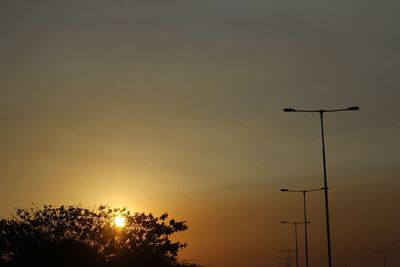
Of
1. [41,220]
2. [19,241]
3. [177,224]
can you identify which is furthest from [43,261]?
[177,224]

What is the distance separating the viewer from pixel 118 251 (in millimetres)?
75562

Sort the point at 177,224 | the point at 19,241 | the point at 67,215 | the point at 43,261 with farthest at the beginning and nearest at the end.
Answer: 1. the point at 177,224
2. the point at 67,215
3. the point at 19,241
4. the point at 43,261

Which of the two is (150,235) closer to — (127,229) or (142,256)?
(127,229)

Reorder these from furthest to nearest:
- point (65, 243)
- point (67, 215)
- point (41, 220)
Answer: point (67, 215)
point (41, 220)
point (65, 243)

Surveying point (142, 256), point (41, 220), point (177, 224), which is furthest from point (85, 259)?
point (177, 224)

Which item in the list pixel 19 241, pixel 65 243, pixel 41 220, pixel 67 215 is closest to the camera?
pixel 65 243

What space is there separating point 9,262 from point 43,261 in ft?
13.2

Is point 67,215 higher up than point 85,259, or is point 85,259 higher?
point 67,215

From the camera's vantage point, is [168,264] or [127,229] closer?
[168,264]

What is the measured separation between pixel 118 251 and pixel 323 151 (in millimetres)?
25619

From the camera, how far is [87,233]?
8206cm

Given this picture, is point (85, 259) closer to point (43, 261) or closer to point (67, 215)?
point (43, 261)

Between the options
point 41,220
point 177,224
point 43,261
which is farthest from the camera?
point 177,224

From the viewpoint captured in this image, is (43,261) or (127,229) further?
(127,229)
